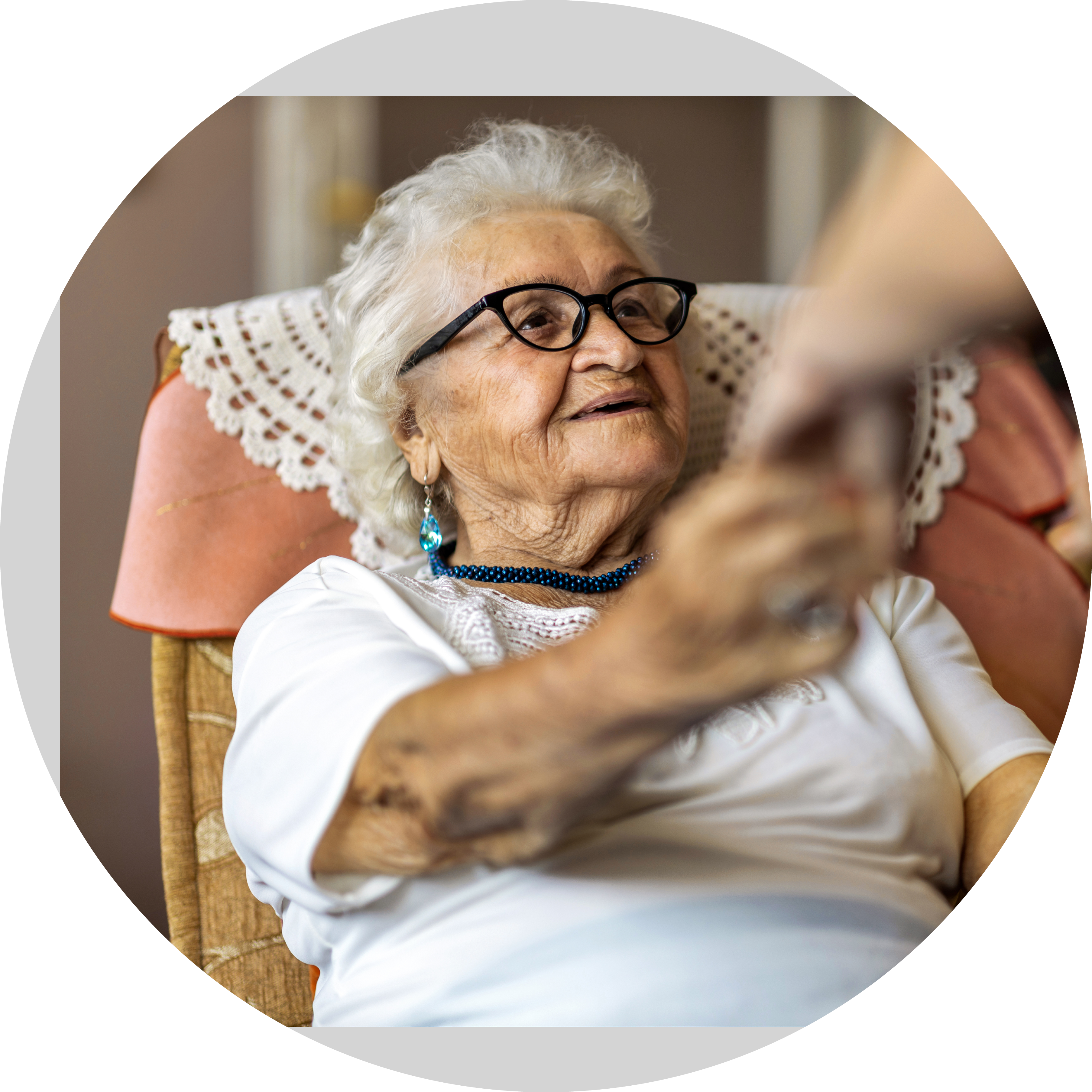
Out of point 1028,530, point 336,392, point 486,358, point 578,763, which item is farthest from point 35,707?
point 1028,530

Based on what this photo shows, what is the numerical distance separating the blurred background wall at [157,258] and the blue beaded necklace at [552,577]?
1.35ft

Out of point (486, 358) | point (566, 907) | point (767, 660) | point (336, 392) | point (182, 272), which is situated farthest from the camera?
point (182, 272)

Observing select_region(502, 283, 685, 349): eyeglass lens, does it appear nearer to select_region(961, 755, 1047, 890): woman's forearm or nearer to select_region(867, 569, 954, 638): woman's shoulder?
select_region(867, 569, 954, 638): woman's shoulder

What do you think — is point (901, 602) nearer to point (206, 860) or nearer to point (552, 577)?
point (552, 577)

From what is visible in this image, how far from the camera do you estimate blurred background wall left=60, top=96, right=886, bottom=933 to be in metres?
1.00

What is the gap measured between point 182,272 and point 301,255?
267 mm

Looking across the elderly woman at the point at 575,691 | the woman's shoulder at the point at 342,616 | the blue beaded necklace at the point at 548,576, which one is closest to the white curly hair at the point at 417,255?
the elderly woman at the point at 575,691

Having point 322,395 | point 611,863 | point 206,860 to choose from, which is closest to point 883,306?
point 611,863

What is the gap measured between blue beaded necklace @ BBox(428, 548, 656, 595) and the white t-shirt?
12 cm

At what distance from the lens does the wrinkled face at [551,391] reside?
0.92 metres

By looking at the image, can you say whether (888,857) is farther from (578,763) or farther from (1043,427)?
(1043,427)

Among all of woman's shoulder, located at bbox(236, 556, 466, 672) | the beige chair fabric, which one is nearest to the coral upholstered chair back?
the beige chair fabric

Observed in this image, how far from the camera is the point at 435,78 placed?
0.99 meters

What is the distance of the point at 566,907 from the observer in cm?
70
